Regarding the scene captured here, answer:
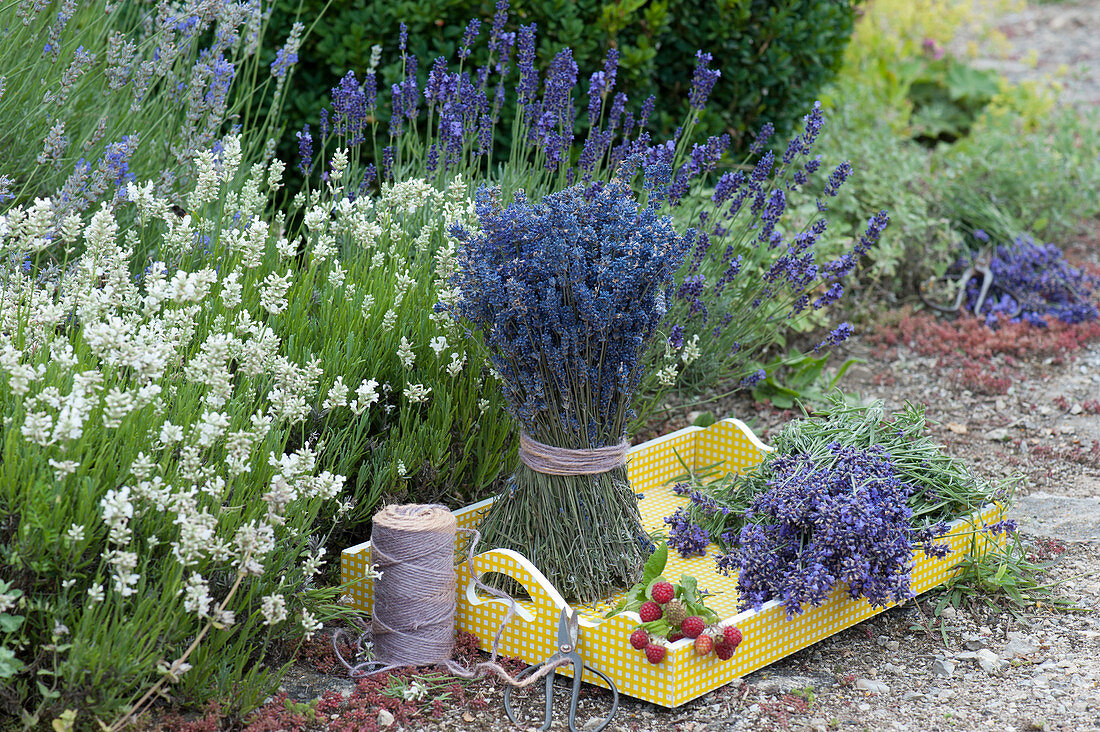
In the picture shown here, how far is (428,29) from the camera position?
4.67m

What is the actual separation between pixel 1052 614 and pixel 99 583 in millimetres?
2419

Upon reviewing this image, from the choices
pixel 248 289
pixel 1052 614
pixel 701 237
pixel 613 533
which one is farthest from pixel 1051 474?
pixel 248 289

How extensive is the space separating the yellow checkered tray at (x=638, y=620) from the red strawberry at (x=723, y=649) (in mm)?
29

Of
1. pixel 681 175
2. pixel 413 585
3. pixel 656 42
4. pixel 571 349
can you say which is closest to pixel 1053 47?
pixel 656 42

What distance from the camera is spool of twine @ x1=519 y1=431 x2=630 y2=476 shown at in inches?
107

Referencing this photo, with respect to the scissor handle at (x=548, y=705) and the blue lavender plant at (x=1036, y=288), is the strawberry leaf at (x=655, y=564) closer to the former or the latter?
the scissor handle at (x=548, y=705)

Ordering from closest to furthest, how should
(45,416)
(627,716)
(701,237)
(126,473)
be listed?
(45,416), (126,473), (627,716), (701,237)

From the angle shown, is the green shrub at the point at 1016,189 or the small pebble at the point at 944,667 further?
the green shrub at the point at 1016,189

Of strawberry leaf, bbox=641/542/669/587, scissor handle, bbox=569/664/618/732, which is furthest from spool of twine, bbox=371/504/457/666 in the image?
strawberry leaf, bbox=641/542/669/587

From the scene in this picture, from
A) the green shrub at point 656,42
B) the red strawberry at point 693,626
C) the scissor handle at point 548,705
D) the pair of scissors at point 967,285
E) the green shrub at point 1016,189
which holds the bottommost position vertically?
the scissor handle at point 548,705

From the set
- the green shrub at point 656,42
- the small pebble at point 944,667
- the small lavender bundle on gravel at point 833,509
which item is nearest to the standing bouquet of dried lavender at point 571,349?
the small lavender bundle on gravel at point 833,509

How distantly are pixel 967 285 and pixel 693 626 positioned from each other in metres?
3.90

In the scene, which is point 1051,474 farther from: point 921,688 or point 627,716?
point 627,716

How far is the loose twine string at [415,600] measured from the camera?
101 inches
